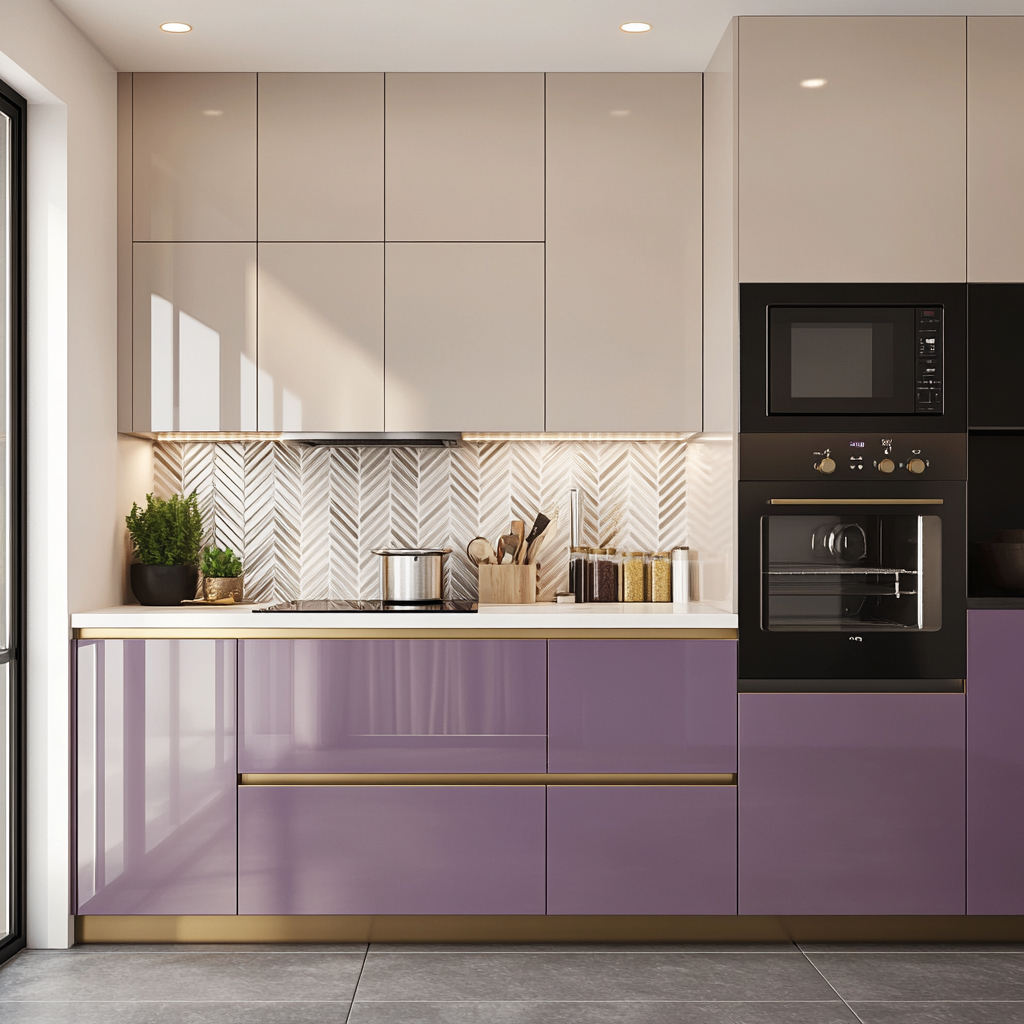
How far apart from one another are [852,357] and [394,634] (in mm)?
1507

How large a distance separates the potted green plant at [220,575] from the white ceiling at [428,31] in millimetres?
1538

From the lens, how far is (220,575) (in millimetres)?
3264

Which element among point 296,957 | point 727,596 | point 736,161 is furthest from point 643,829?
point 736,161

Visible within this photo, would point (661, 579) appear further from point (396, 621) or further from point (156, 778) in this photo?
point (156, 778)

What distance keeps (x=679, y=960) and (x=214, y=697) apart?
1.47 meters

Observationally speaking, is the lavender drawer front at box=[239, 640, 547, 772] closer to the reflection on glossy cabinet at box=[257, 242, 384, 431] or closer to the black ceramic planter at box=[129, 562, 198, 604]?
the black ceramic planter at box=[129, 562, 198, 604]

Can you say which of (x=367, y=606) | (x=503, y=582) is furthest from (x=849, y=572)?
(x=367, y=606)

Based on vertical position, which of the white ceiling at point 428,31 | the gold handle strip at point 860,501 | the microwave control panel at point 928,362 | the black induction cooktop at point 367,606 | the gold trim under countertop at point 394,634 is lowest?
the gold trim under countertop at point 394,634

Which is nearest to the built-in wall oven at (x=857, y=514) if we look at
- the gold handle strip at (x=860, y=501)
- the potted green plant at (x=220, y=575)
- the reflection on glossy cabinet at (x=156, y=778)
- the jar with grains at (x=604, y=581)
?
the gold handle strip at (x=860, y=501)

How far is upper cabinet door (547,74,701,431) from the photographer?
3.10 metres

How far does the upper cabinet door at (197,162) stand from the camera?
10.1 feet

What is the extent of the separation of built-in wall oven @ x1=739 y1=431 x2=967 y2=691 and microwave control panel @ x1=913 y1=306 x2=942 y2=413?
0.32 ft

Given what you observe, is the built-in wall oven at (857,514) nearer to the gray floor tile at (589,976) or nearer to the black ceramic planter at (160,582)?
the gray floor tile at (589,976)

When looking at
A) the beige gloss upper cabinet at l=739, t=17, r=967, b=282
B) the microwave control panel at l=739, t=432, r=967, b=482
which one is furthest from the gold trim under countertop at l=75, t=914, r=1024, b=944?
the beige gloss upper cabinet at l=739, t=17, r=967, b=282
